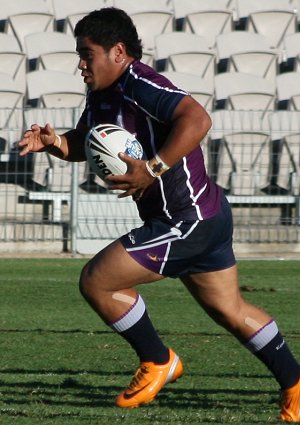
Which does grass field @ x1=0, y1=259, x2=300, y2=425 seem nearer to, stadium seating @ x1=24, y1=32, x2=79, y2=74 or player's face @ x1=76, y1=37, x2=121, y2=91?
player's face @ x1=76, y1=37, x2=121, y2=91

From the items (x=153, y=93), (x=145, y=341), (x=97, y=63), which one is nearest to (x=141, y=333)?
(x=145, y=341)

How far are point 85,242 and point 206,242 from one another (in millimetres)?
9669

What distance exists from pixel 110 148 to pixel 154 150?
0.87 ft

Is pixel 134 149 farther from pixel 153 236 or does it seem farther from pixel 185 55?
pixel 185 55

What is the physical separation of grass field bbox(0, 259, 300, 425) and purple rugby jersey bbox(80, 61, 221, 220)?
3.28 feet

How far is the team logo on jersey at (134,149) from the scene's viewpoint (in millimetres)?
5688

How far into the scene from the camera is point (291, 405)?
5.73 meters

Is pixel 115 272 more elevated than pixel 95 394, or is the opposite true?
pixel 115 272

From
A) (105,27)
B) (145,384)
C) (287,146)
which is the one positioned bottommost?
(287,146)

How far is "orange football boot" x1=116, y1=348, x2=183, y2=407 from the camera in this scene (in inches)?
235

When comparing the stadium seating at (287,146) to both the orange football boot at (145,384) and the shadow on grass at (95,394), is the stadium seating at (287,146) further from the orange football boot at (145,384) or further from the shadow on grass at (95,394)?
the orange football boot at (145,384)

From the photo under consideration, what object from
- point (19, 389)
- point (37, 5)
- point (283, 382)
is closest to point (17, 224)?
point (37, 5)

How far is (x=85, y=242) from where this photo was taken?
50.7 ft

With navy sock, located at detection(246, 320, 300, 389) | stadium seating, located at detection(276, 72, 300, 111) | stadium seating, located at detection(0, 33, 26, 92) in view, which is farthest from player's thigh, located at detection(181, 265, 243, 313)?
stadium seating, located at detection(276, 72, 300, 111)
